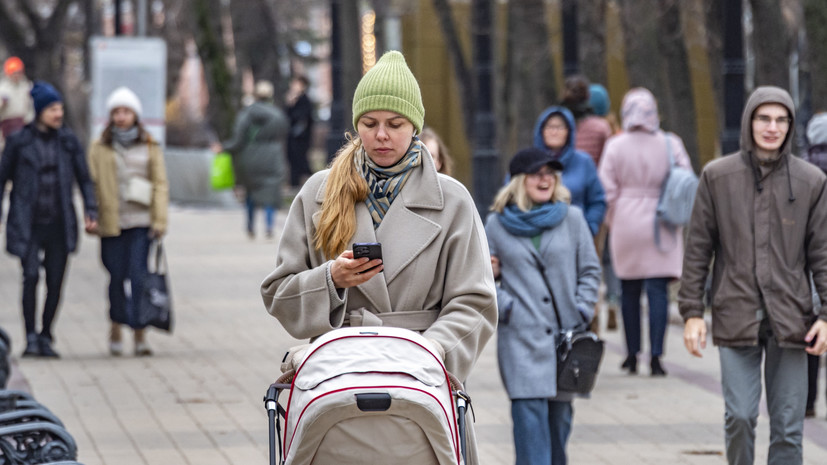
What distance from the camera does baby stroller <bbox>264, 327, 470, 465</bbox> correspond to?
4023 millimetres

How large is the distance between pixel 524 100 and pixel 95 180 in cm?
1426

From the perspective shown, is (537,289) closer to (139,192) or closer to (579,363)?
(579,363)

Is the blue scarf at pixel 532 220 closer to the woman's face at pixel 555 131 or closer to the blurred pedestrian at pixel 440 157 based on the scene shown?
the blurred pedestrian at pixel 440 157

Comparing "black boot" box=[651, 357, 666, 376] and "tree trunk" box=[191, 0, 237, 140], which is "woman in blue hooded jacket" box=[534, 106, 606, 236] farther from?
"tree trunk" box=[191, 0, 237, 140]

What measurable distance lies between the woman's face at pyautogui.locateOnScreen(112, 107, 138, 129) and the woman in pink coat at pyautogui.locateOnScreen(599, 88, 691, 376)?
10.9ft

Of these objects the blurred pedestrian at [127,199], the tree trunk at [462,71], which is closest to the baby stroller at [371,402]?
the blurred pedestrian at [127,199]

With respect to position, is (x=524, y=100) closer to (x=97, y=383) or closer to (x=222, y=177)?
(x=222, y=177)

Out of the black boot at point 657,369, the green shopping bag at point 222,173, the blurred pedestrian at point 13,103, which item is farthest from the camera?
the green shopping bag at point 222,173

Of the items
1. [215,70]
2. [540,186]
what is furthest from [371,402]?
[215,70]

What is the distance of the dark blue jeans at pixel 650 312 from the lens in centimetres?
1069

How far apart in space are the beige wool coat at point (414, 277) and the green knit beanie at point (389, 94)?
0.17 m

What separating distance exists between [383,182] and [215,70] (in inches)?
1008

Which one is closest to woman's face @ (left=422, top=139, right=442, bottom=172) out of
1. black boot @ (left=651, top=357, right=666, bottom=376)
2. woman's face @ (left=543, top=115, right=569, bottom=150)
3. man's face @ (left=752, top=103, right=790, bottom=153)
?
woman's face @ (left=543, top=115, right=569, bottom=150)

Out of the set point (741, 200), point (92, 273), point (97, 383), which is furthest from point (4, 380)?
point (92, 273)
